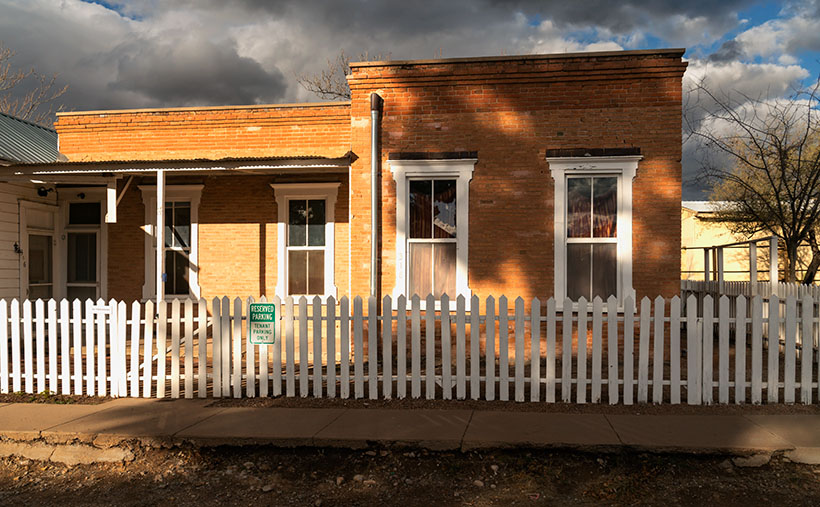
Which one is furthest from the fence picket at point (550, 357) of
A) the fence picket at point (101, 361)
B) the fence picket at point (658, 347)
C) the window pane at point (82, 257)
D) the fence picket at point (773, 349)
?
the window pane at point (82, 257)

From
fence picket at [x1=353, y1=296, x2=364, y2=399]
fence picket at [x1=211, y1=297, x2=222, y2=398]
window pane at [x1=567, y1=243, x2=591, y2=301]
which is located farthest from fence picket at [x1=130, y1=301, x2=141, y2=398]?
window pane at [x1=567, y1=243, x2=591, y2=301]

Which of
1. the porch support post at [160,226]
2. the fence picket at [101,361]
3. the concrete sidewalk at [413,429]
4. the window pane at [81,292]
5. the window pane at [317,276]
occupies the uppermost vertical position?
the porch support post at [160,226]

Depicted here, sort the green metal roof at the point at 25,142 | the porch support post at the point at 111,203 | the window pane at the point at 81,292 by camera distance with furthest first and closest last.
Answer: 1. the window pane at the point at 81,292
2. the green metal roof at the point at 25,142
3. the porch support post at the point at 111,203

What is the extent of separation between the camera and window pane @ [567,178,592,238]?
8852 millimetres

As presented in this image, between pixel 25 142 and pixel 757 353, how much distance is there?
14.2 metres

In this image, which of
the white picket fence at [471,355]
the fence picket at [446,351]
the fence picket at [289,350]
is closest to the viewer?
the white picket fence at [471,355]

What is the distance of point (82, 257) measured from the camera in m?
12.9

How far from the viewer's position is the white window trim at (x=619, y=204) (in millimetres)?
8609

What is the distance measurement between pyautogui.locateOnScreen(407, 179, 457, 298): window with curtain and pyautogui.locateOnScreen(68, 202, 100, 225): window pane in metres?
7.89

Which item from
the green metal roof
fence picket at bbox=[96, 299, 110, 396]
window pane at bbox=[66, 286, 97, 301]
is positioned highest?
the green metal roof

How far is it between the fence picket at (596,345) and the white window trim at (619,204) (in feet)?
7.29

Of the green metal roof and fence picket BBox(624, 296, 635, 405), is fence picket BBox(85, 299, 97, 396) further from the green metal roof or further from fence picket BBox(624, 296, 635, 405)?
fence picket BBox(624, 296, 635, 405)

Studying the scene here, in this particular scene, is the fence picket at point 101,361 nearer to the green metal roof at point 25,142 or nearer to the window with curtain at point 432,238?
the window with curtain at point 432,238

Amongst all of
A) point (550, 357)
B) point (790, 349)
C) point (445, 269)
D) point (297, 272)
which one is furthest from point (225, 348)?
point (790, 349)
